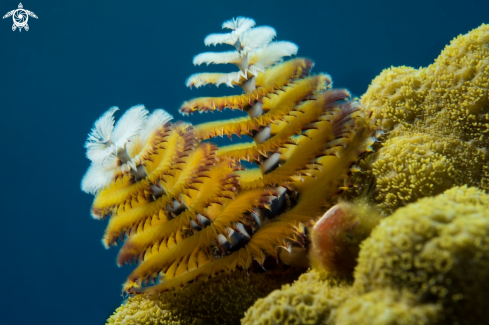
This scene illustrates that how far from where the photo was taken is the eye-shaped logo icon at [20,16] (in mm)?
Answer: 9905

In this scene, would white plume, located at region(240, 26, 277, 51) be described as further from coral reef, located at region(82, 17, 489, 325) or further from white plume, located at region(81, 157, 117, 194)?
white plume, located at region(81, 157, 117, 194)

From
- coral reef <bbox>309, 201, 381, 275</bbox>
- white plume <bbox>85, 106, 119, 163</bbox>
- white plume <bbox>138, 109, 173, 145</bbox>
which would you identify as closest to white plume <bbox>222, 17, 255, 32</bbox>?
white plume <bbox>138, 109, 173, 145</bbox>

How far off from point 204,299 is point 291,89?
38.6 inches

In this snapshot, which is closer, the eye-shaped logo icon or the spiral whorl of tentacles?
the spiral whorl of tentacles

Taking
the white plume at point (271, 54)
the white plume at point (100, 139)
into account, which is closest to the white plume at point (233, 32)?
the white plume at point (271, 54)

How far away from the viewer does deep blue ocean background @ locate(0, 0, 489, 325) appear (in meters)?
10.6

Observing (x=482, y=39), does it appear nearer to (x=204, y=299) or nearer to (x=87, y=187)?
(x=204, y=299)

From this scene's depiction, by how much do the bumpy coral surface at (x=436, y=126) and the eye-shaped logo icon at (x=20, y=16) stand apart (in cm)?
1162

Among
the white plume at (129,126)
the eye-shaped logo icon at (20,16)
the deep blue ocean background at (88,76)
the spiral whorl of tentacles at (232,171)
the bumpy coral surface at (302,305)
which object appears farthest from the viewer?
the deep blue ocean background at (88,76)

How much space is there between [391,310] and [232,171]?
88 centimetres

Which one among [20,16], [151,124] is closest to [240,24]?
[151,124]

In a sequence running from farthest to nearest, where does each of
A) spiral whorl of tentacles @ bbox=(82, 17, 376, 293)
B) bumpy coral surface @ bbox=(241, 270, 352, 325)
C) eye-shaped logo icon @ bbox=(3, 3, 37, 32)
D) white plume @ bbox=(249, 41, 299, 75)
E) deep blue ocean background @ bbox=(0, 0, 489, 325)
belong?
deep blue ocean background @ bbox=(0, 0, 489, 325) < eye-shaped logo icon @ bbox=(3, 3, 37, 32) < white plume @ bbox=(249, 41, 299, 75) < spiral whorl of tentacles @ bbox=(82, 17, 376, 293) < bumpy coral surface @ bbox=(241, 270, 352, 325)

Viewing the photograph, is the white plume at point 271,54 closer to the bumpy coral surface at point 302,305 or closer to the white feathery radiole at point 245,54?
the white feathery radiole at point 245,54

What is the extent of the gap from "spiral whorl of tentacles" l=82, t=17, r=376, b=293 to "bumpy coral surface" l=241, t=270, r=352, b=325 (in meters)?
0.34
